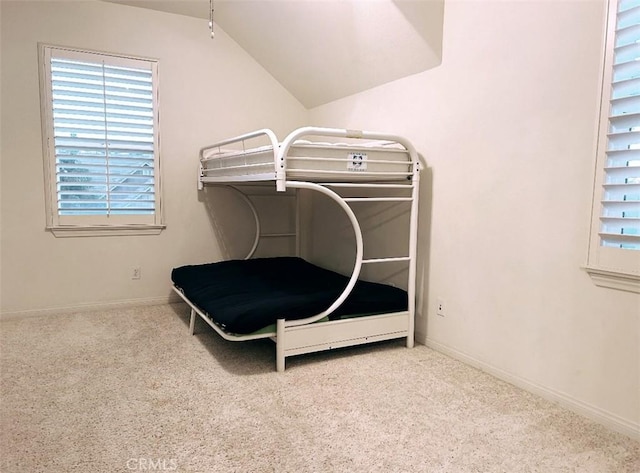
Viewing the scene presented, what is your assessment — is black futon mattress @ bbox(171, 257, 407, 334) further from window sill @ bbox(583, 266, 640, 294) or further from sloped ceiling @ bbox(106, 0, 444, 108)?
sloped ceiling @ bbox(106, 0, 444, 108)

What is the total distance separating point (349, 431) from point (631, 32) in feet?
6.27

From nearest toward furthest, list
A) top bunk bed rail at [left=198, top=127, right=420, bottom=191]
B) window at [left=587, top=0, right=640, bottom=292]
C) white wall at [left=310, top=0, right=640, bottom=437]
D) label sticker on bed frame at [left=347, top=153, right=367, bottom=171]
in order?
window at [left=587, top=0, right=640, bottom=292]
white wall at [left=310, top=0, right=640, bottom=437]
top bunk bed rail at [left=198, top=127, right=420, bottom=191]
label sticker on bed frame at [left=347, top=153, right=367, bottom=171]

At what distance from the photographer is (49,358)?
2.60 metres

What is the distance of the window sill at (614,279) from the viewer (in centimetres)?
178

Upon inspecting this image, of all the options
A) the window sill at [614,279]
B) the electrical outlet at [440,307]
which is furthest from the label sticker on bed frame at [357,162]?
the window sill at [614,279]

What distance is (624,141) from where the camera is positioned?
5.88 feet

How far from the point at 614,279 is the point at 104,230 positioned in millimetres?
3359

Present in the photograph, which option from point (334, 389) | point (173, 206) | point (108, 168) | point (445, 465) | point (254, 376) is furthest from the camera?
point (173, 206)

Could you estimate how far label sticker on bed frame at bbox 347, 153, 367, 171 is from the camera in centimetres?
254

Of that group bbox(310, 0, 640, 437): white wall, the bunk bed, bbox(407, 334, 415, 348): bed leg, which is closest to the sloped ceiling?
bbox(310, 0, 640, 437): white wall

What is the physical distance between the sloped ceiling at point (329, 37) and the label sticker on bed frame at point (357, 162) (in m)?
0.75

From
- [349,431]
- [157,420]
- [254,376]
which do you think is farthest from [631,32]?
[157,420]

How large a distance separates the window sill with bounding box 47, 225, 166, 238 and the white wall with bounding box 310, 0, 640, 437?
2.19m

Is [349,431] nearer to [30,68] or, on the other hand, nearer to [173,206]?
[173,206]
